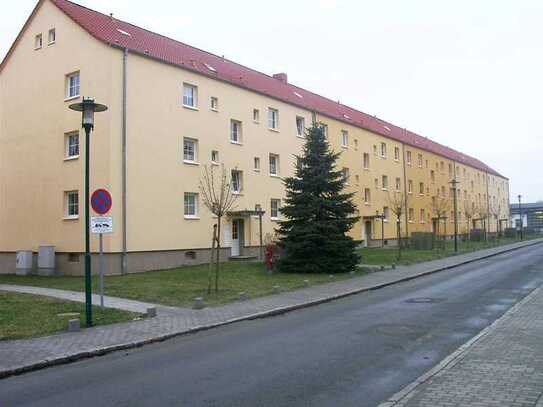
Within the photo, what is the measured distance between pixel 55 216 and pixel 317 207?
11.7m

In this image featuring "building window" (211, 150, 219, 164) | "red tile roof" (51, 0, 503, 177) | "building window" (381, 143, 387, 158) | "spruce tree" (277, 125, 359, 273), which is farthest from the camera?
"building window" (381, 143, 387, 158)

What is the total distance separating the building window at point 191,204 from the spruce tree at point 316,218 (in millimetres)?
5677

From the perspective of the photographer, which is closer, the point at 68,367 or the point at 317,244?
the point at 68,367

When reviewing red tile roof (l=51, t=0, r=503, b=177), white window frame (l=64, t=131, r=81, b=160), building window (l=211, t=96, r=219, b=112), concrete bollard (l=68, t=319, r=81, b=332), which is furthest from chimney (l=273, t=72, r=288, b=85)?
concrete bollard (l=68, t=319, r=81, b=332)

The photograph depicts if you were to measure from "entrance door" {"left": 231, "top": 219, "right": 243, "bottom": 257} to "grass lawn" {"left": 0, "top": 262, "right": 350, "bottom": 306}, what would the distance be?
4938mm

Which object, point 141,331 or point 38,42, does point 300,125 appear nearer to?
point 38,42

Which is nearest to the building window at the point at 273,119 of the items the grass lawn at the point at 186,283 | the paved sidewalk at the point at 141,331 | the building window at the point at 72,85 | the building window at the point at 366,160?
the grass lawn at the point at 186,283

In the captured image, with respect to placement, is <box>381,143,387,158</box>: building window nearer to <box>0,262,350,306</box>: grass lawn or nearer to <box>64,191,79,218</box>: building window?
<box>0,262,350,306</box>: grass lawn

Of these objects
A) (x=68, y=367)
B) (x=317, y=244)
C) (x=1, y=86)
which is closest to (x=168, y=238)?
(x=317, y=244)

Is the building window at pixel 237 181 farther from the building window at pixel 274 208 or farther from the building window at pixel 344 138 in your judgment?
the building window at pixel 344 138

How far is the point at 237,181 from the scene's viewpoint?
30.4 meters

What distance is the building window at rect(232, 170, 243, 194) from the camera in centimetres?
3006

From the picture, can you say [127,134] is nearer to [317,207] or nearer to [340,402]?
[317,207]

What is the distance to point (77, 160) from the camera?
80.8ft
